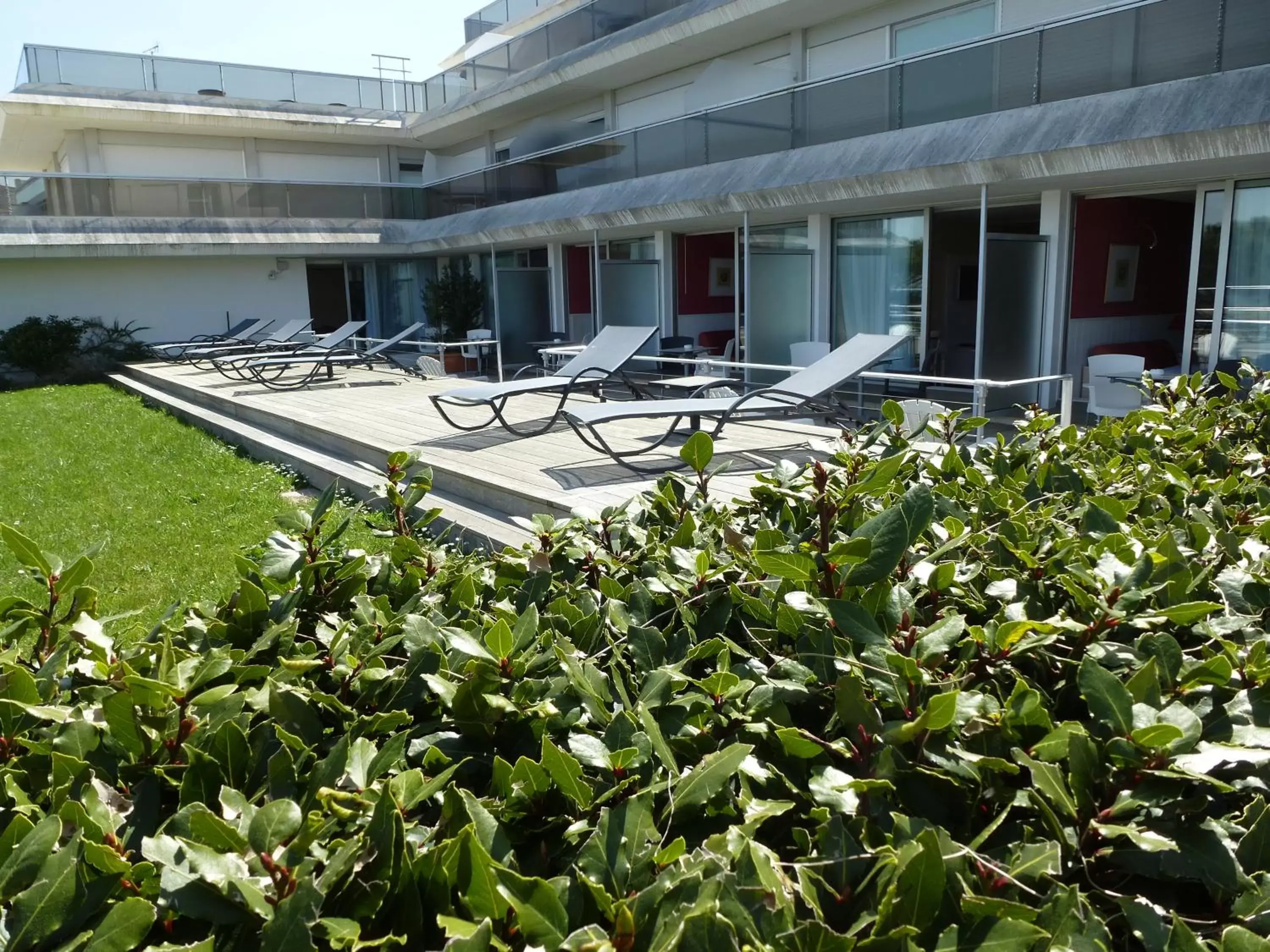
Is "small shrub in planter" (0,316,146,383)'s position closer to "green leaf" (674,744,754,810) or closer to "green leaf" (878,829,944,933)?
"green leaf" (674,744,754,810)

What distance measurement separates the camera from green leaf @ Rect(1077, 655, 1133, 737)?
1043mm

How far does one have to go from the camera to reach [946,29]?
14789 mm

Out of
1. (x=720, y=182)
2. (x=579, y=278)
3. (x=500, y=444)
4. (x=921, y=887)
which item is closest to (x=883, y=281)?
(x=720, y=182)

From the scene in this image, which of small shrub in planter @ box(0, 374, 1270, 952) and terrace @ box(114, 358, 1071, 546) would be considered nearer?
small shrub in planter @ box(0, 374, 1270, 952)

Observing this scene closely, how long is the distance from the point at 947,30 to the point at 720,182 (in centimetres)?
440

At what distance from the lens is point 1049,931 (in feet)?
2.95

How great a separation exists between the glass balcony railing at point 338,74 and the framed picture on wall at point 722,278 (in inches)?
220

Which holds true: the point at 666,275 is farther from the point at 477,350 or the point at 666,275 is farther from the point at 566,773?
the point at 566,773

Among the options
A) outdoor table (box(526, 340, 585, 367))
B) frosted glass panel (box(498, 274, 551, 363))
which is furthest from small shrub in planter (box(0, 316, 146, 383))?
outdoor table (box(526, 340, 585, 367))

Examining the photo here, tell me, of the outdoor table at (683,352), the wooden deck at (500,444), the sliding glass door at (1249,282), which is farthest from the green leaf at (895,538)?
the outdoor table at (683,352)

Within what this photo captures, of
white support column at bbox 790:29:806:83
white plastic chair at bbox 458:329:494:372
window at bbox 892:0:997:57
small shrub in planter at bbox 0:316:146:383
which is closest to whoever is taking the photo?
window at bbox 892:0:997:57

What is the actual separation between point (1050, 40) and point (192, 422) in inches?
460

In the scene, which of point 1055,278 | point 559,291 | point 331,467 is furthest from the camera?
point 559,291

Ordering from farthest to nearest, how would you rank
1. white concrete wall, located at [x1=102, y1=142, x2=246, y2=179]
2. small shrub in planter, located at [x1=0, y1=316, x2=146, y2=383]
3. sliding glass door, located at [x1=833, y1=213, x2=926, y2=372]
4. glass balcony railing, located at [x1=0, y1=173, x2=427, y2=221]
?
1. white concrete wall, located at [x1=102, y1=142, x2=246, y2=179]
2. small shrub in planter, located at [x1=0, y1=316, x2=146, y2=383]
3. glass balcony railing, located at [x1=0, y1=173, x2=427, y2=221]
4. sliding glass door, located at [x1=833, y1=213, x2=926, y2=372]
